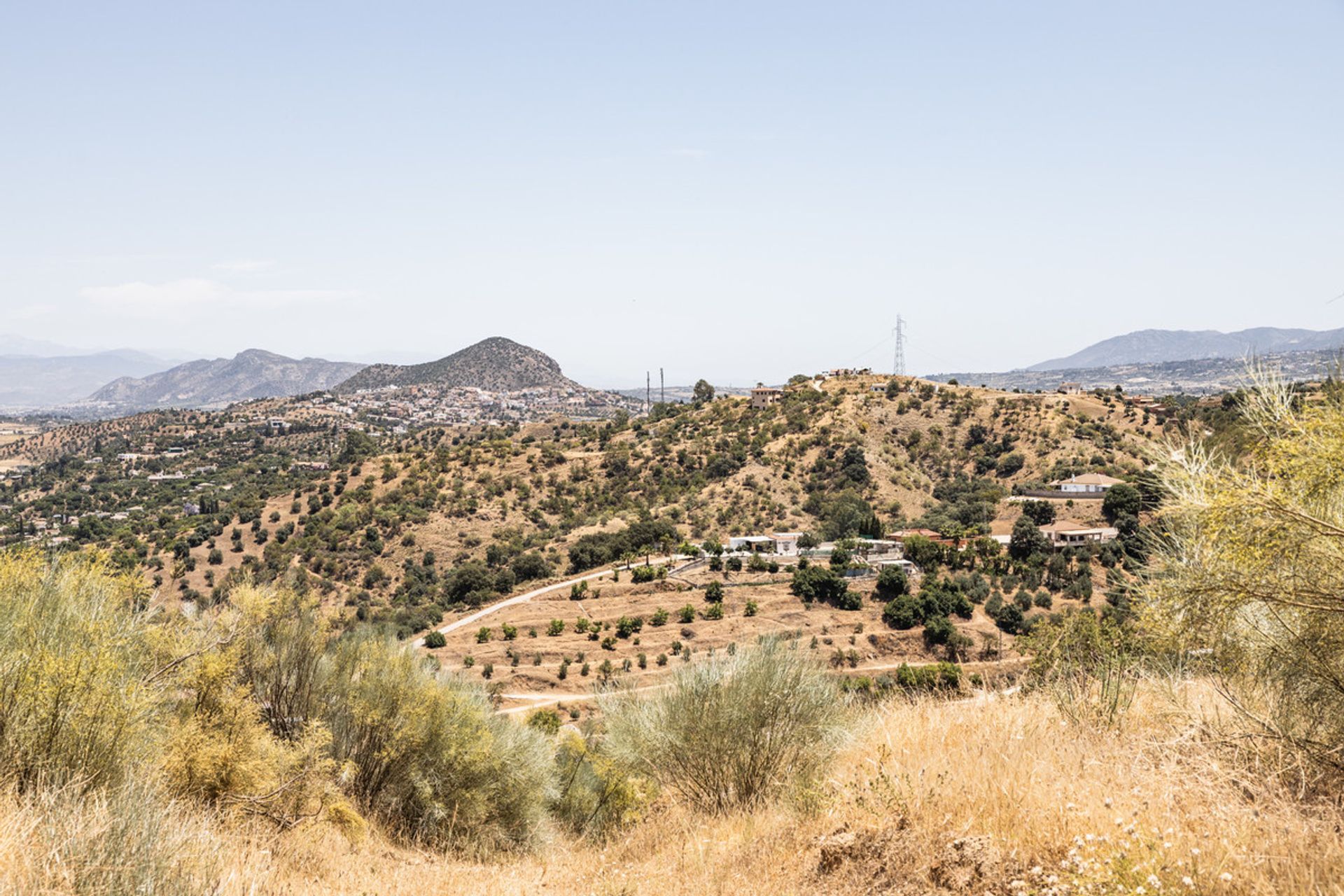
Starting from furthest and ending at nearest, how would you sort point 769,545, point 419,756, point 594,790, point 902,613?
1. point 769,545
2. point 902,613
3. point 594,790
4. point 419,756

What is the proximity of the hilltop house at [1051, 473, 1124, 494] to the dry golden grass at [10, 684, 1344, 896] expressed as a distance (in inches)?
2119

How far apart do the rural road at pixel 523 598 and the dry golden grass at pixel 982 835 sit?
31.4 meters

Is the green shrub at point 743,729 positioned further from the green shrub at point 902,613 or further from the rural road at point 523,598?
A: the green shrub at point 902,613

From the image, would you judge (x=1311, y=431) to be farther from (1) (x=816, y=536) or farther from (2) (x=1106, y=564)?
(1) (x=816, y=536)

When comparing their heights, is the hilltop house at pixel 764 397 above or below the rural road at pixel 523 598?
above

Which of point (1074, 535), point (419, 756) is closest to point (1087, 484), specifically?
point (1074, 535)

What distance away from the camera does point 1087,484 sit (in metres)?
56.4

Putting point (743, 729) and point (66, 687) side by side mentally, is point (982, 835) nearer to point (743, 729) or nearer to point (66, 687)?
point (743, 729)

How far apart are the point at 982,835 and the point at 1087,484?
194 ft

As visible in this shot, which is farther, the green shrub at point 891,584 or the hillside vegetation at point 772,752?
the green shrub at point 891,584

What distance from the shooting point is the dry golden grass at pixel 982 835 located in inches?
162

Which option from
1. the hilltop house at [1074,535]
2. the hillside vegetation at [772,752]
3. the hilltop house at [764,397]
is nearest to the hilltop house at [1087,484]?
the hilltop house at [1074,535]

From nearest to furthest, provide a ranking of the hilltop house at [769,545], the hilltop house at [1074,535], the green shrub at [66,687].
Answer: the green shrub at [66,687]
the hilltop house at [1074,535]
the hilltop house at [769,545]

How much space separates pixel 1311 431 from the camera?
15.7 feet
